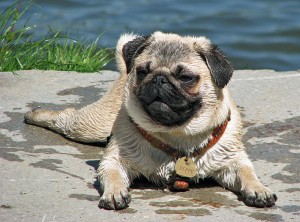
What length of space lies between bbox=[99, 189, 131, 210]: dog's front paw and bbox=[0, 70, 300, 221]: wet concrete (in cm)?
5

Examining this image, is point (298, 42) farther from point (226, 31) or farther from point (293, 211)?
point (293, 211)

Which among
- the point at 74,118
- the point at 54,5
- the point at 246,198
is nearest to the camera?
the point at 246,198

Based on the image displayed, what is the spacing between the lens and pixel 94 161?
758 centimetres

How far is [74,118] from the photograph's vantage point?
831 centimetres

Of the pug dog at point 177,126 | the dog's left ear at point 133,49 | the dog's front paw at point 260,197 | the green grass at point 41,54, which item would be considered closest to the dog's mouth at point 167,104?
the pug dog at point 177,126

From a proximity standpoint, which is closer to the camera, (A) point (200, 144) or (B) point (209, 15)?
(A) point (200, 144)

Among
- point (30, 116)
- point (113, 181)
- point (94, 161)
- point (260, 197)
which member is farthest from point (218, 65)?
point (30, 116)

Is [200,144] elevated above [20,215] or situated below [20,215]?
above

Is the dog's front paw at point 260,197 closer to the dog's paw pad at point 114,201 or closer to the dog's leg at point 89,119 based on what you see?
the dog's paw pad at point 114,201

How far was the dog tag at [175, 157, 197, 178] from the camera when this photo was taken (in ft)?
22.5

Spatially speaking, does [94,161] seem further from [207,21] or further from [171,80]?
[207,21]

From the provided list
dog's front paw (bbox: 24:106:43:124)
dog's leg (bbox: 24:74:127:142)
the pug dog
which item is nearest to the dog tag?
the pug dog

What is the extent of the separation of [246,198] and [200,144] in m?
0.57

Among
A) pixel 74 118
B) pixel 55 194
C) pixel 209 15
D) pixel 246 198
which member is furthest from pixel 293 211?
pixel 209 15
